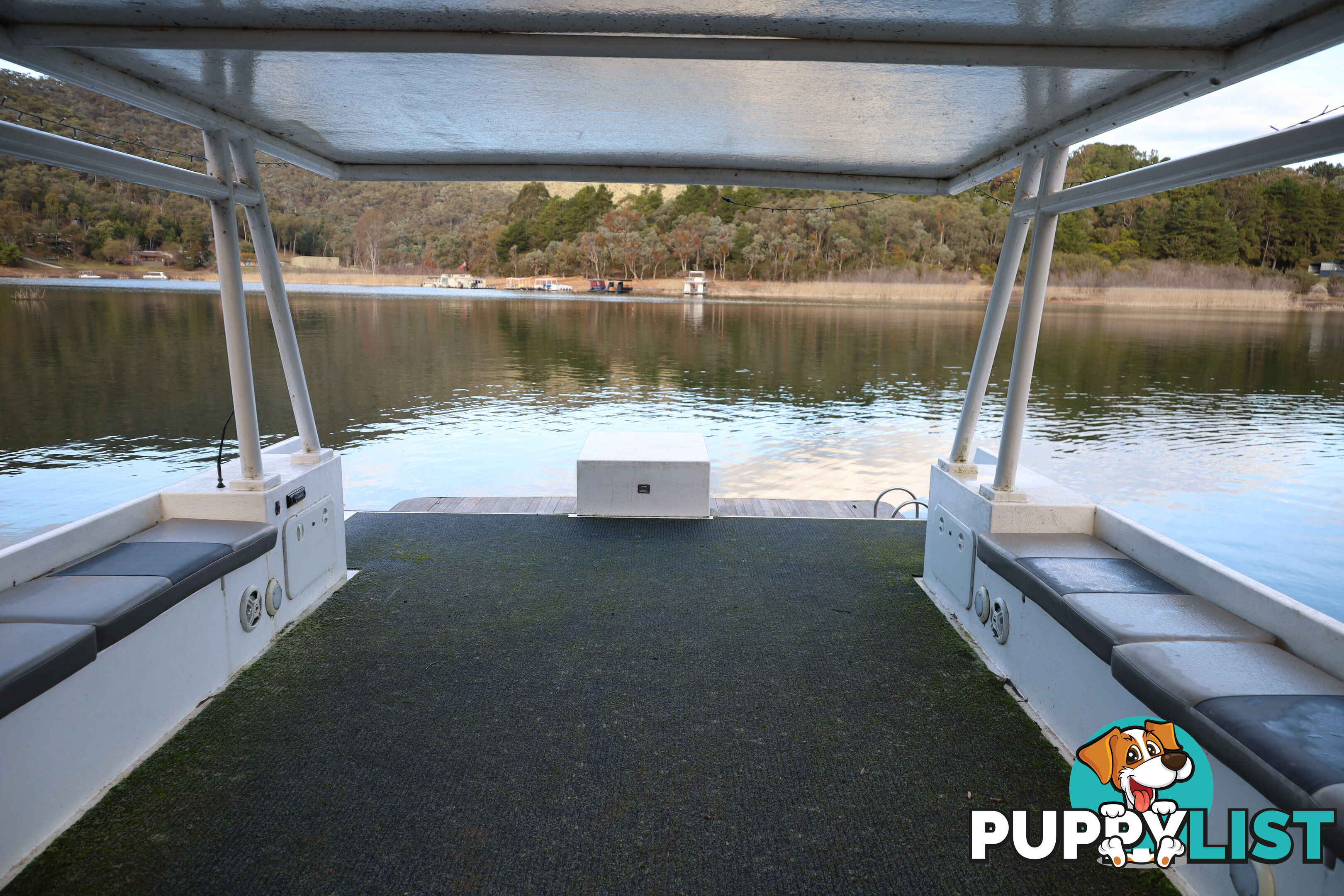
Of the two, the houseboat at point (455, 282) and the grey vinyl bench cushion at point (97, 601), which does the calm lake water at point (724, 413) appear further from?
the houseboat at point (455, 282)

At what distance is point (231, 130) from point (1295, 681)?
3.96m

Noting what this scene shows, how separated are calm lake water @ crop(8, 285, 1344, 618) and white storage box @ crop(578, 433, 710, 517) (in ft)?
15.2

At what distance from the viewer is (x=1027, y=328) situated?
3.26m

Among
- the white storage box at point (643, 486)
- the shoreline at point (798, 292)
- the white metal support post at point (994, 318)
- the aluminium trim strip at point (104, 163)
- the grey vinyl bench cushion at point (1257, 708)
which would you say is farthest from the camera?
the shoreline at point (798, 292)

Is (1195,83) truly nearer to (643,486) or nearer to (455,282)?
(643,486)

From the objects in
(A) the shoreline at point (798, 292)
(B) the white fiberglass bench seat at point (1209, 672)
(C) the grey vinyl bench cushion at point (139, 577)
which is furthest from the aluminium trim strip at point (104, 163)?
(A) the shoreline at point (798, 292)

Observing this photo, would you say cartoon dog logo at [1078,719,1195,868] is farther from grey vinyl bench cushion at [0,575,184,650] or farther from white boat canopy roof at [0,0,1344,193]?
grey vinyl bench cushion at [0,575,184,650]

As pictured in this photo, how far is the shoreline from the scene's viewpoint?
158 feet

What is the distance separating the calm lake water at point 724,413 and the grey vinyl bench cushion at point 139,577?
5936mm

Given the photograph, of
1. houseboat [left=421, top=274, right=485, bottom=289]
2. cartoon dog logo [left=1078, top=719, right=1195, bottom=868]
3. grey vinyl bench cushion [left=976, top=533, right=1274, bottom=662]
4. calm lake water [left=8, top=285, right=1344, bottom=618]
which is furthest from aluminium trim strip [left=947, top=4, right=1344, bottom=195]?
houseboat [left=421, top=274, right=485, bottom=289]

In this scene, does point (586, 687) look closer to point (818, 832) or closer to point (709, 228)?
point (818, 832)

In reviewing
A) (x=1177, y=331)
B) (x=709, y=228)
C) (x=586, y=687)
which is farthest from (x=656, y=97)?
(x=709, y=228)

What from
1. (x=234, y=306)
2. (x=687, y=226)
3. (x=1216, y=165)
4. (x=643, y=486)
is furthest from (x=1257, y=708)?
(x=687, y=226)

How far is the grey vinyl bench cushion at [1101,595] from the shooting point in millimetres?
2199
